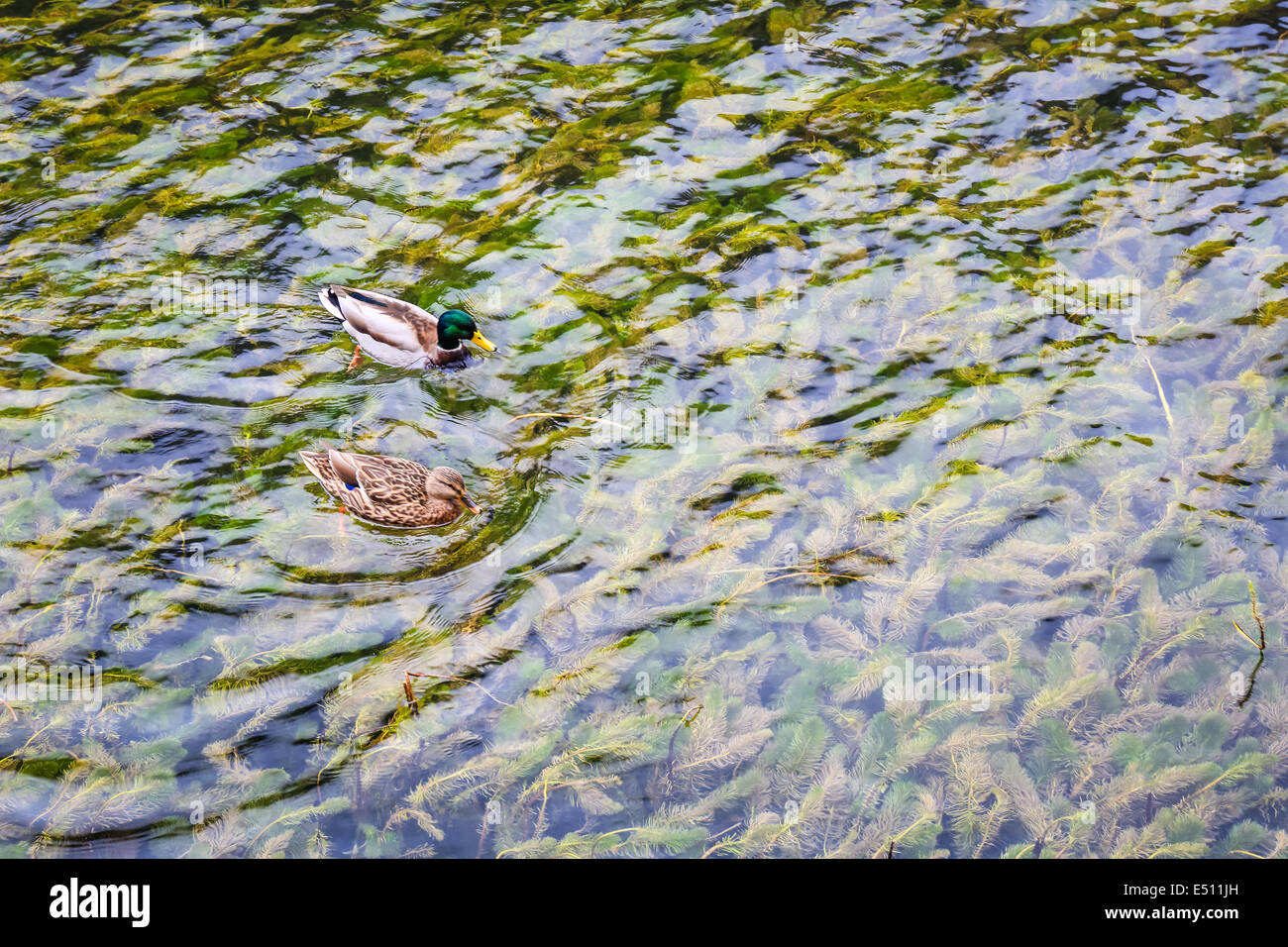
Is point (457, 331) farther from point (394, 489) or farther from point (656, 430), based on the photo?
point (656, 430)

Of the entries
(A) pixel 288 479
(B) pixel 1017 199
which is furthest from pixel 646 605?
(B) pixel 1017 199

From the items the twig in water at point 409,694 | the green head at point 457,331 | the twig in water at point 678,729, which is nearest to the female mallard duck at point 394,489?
the twig in water at point 409,694

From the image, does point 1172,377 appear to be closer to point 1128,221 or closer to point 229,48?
point 1128,221

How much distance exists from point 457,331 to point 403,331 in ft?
1.09

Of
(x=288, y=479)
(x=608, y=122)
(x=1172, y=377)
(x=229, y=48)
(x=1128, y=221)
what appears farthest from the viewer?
(x=229, y=48)

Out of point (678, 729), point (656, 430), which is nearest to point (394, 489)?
point (656, 430)

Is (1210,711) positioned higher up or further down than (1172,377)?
further down

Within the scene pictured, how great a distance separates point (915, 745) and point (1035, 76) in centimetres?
603

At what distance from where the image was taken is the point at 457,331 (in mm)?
6059

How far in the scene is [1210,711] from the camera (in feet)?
15.3

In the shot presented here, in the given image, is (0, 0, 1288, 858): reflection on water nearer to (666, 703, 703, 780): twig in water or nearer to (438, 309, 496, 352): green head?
(666, 703, 703, 780): twig in water

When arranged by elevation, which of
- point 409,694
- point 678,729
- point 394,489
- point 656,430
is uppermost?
point 394,489

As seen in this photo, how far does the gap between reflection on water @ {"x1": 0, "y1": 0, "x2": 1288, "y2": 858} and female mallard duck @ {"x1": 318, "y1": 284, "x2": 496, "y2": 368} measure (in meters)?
0.20

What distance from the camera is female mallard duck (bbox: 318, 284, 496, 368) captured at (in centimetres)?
605
